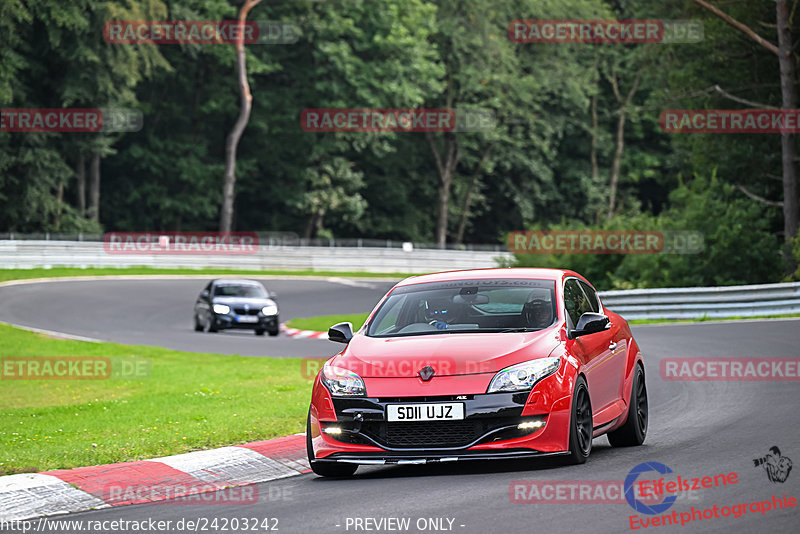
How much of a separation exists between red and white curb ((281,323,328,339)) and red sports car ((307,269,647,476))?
1805 centimetres

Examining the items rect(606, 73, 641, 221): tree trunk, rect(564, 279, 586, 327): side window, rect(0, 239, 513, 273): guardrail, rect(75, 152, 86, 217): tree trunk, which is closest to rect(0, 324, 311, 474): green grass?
rect(564, 279, 586, 327): side window

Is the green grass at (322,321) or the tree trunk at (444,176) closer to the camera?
the green grass at (322,321)

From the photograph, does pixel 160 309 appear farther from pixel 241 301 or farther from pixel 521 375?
pixel 521 375

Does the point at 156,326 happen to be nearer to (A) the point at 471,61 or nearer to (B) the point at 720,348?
(B) the point at 720,348

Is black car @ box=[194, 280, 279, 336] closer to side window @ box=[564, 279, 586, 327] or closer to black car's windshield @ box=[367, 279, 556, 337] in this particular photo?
side window @ box=[564, 279, 586, 327]

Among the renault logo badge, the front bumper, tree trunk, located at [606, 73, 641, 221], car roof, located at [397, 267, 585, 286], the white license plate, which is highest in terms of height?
tree trunk, located at [606, 73, 641, 221]

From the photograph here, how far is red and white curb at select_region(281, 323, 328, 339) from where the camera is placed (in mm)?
29228

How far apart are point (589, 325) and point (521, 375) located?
3.49 feet

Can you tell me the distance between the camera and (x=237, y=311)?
1204 inches

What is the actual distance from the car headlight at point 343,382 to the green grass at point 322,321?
72.2 ft

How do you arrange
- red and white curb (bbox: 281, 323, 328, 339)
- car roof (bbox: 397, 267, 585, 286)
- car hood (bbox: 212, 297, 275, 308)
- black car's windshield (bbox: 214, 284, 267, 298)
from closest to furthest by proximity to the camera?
car roof (bbox: 397, 267, 585, 286)
red and white curb (bbox: 281, 323, 328, 339)
car hood (bbox: 212, 297, 275, 308)
black car's windshield (bbox: 214, 284, 267, 298)

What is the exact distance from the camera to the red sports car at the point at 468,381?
8688 millimetres

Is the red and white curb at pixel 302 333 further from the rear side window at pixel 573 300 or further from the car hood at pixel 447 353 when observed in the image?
the car hood at pixel 447 353

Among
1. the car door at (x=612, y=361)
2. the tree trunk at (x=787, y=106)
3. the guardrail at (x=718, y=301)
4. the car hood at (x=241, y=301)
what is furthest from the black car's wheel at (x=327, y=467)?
the tree trunk at (x=787, y=106)
